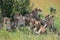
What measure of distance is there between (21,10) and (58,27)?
0.98 meters

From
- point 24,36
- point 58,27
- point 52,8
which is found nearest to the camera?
point 24,36

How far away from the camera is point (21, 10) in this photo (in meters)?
7.00

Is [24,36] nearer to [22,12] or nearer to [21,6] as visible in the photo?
[22,12]

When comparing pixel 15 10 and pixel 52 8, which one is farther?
pixel 52 8

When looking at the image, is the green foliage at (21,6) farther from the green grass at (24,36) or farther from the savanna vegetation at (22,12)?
the green grass at (24,36)

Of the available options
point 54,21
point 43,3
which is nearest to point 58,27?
point 54,21

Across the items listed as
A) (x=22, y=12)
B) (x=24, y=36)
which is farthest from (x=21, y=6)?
(x=24, y=36)

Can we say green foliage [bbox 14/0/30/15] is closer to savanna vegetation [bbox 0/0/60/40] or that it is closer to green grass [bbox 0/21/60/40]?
savanna vegetation [bbox 0/0/60/40]

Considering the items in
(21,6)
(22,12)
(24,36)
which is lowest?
(24,36)

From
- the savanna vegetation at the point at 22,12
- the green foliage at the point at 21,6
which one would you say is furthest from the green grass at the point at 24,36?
the green foliage at the point at 21,6

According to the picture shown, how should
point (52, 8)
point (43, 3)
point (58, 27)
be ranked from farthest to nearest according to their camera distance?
point (43, 3), point (52, 8), point (58, 27)

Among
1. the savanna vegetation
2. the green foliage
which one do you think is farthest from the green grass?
the green foliage

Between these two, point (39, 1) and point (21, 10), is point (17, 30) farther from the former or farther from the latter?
point (39, 1)

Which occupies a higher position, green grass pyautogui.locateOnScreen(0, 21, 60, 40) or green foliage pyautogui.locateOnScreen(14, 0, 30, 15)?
green foliage pyautogui.locateOnScreen(14, 0, 30, 15)
